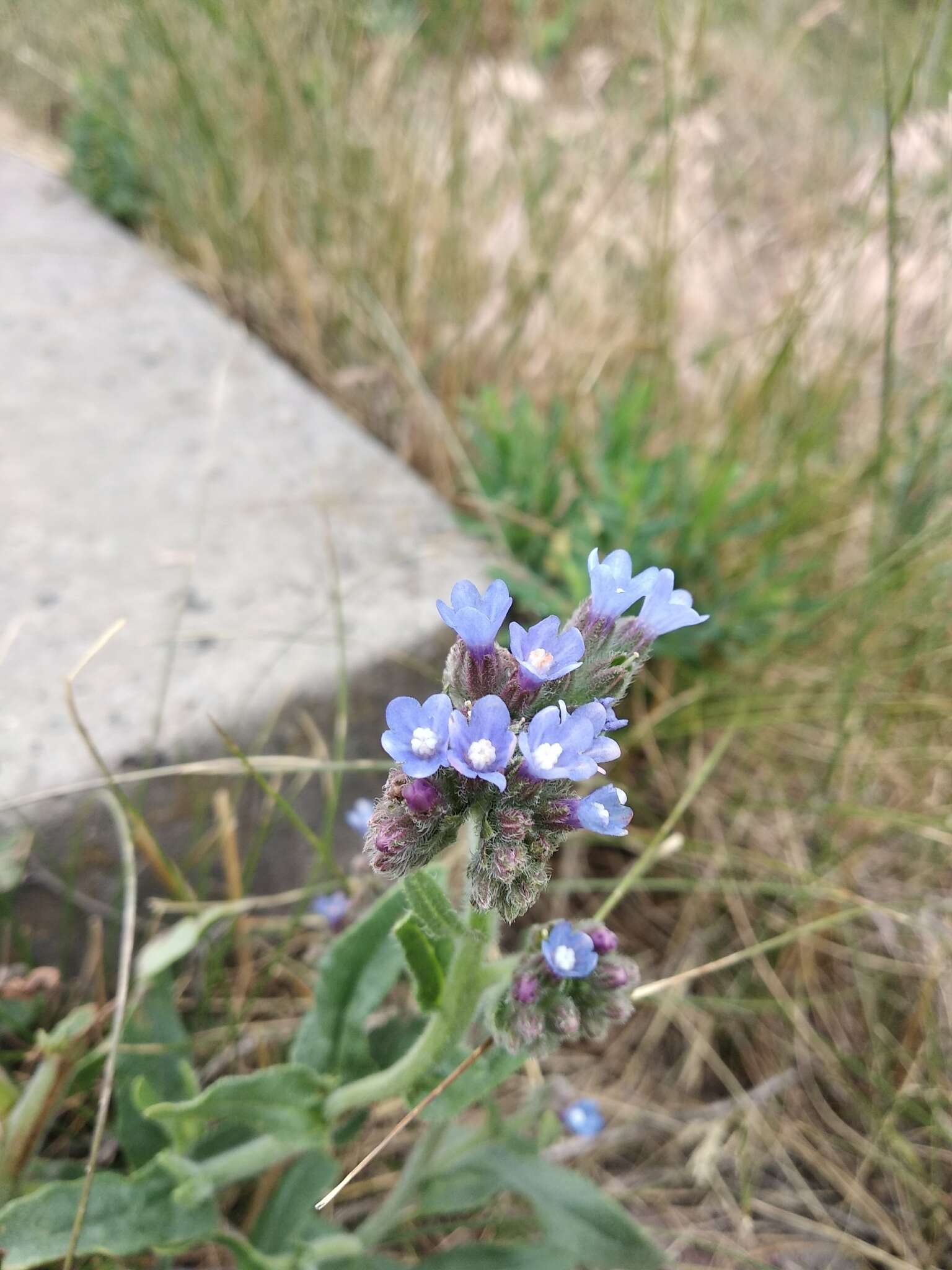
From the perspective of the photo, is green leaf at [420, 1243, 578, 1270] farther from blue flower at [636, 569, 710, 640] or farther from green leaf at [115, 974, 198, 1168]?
blue flower at [636, 569, 710, 640]

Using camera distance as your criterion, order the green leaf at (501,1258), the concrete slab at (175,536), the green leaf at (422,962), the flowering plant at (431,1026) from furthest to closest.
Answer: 1. the concrete slab at (175,536)
2. the green leaf at (501,1258)
3. the green leaf at (422,962)
4. the flowering plant at (431,1026)

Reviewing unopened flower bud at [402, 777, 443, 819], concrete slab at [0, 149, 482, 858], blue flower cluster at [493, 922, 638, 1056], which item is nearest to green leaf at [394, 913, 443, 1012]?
blue flower cluster at [493, 922, 638, 1056]

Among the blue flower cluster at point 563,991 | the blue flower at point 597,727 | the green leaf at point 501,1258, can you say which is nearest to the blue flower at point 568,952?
the blue flower cluster at point 563,991

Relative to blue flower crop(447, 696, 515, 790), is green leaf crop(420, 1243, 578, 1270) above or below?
below

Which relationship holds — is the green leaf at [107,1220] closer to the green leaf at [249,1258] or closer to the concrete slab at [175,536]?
the green leaf at [249,1258]

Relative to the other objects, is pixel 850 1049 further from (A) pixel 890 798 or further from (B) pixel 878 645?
(B) pixel 878 645

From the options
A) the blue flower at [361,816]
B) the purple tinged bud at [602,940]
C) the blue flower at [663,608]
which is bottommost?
the blue flower at [361,816]

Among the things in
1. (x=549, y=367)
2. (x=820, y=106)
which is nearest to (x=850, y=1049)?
(x=549, y=367)
